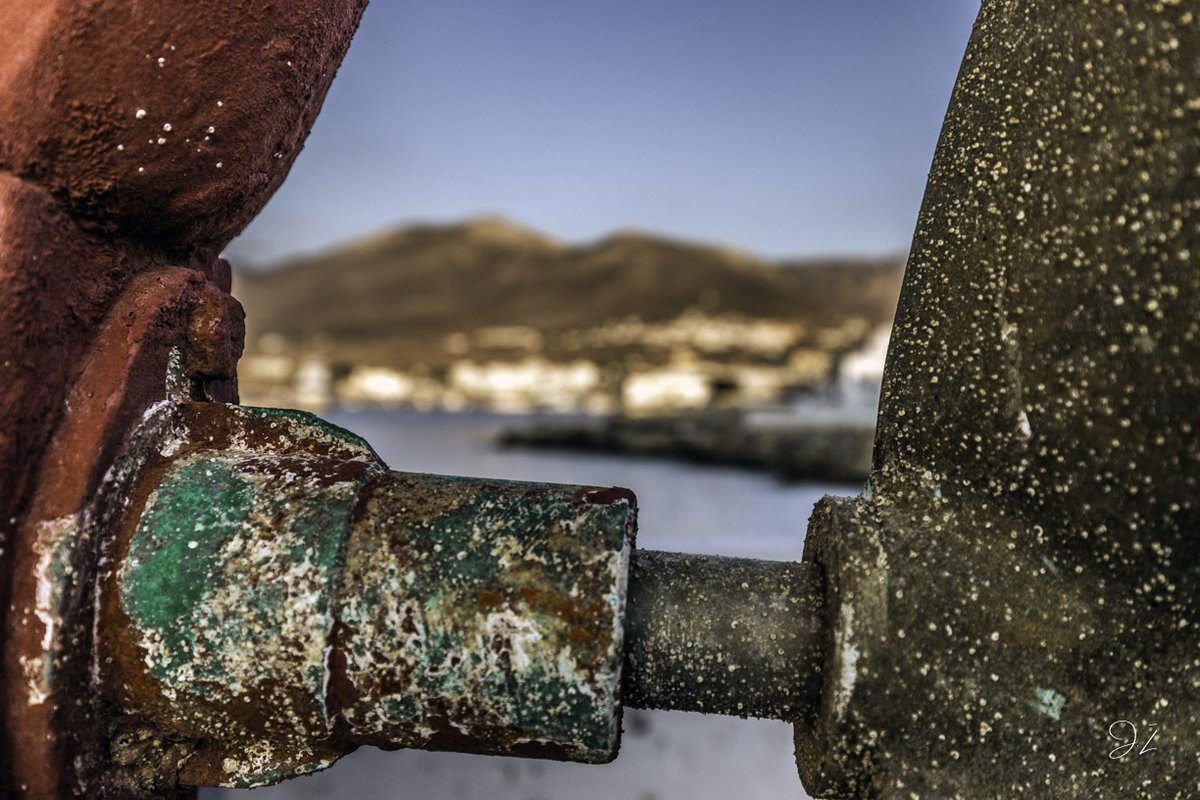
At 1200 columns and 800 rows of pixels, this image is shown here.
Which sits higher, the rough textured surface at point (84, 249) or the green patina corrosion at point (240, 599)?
the rough textured surface at point (84, 249)

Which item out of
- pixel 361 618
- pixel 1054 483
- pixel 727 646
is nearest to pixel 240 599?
pixel 361 618

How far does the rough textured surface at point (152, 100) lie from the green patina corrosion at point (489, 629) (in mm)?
554

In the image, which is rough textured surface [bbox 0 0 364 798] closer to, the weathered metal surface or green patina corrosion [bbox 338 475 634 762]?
the weathered metal surface

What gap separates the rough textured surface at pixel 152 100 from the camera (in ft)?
3.38

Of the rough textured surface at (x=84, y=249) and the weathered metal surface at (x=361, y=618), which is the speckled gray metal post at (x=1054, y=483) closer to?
the weathered metal surface at (x=361, y=618)

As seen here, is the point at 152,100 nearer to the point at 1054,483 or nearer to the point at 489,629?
the point at 489,629

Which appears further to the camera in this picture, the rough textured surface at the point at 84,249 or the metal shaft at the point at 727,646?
the metal shaft at the point at 727,646

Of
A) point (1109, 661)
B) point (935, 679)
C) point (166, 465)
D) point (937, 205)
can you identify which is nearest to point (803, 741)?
point (935, 679)

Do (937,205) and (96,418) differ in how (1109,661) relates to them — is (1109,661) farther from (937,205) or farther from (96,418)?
(96,418)

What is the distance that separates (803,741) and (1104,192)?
2.66ft

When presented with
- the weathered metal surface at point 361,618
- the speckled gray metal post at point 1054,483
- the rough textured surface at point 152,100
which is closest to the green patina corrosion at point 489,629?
the weathered metal surface at point 361,618

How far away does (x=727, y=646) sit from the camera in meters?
1.11

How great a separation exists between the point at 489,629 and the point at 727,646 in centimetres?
32

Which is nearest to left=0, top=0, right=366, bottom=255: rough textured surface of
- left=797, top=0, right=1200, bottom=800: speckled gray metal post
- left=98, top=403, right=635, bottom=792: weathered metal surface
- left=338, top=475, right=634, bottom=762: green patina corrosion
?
left=98, top=403, right=635, bottom=792: weathered metal surface
